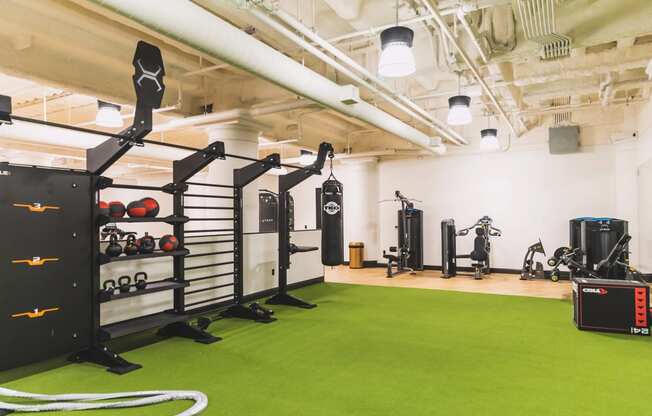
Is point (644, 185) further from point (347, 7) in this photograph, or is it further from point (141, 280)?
point (141, 280)

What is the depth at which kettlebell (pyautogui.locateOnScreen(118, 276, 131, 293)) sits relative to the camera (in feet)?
13.4

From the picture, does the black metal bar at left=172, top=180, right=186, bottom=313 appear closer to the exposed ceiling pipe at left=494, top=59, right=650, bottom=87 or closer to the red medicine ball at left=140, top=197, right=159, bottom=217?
the red medicine ball at left=140, top=197, right=159, bottom=217

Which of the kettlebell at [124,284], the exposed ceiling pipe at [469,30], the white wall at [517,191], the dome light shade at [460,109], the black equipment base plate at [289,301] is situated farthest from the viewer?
the white wall at [517,191]

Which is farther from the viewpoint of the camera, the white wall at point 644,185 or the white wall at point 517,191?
the white wall at point 517,191

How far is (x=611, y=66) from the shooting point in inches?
205

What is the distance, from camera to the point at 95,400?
304cm

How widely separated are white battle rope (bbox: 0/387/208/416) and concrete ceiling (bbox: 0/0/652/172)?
279 cm

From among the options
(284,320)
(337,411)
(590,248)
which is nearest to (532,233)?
(590,248)

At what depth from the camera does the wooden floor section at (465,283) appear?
7349mm

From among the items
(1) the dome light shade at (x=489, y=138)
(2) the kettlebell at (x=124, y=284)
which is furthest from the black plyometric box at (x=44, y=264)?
(1) the dome light shade at (x=489, y=138)

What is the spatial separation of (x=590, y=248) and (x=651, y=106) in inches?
98.2

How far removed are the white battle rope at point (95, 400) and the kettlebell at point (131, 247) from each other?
143 cm

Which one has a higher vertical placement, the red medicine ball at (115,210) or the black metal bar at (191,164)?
the black metal bar at (191,164)

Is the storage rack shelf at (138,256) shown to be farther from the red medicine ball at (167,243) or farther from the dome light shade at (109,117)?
the dome light shade at (109,117)
